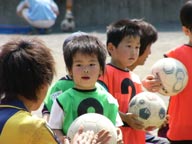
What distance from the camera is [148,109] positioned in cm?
376

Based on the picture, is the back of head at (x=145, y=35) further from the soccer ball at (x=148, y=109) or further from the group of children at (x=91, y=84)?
the soccer ball at (x=148, y=109)

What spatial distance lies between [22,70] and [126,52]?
57.0 inches

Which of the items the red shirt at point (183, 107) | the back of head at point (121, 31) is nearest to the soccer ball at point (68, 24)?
the red shirt at point (183, 107)

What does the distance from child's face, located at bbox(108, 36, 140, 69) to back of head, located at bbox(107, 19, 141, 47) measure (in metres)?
0.03

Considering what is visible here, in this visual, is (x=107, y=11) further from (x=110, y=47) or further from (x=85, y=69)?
(x=85, y=69)

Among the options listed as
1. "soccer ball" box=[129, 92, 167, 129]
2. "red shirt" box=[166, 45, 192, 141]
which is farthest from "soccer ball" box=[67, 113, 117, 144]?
"red shirt" box=[166, 45, 192, 141]

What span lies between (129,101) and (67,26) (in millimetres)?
10418

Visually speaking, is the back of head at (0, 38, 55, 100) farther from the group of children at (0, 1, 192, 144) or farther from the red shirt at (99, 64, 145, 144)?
the red shirt at (99, 64, 145, 144)

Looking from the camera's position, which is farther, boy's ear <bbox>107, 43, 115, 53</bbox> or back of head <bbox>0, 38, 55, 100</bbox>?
boy's ear <bbox>107, 43, 115, 53</bbox>

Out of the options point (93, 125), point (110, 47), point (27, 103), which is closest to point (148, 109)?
point (110, 47)

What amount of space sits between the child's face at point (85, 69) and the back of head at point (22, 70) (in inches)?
Answer: 28.5

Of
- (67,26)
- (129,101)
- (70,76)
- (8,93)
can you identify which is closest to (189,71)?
(129,101)

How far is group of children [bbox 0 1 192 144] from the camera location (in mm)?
2564

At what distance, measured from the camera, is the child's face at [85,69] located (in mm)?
3338
